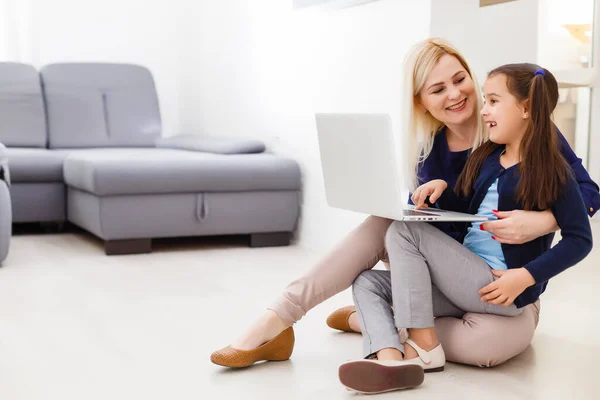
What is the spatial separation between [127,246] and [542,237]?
7.16ft

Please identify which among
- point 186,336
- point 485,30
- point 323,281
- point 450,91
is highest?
point 485,30

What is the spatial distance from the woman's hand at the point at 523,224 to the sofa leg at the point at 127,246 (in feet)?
7.08

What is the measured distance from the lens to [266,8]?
4215 millimetres

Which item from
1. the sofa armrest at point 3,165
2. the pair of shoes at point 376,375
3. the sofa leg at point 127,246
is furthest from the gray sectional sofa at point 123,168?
the pair of shoes at point 376,375

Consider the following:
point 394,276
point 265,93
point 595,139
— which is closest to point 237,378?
point 394,276

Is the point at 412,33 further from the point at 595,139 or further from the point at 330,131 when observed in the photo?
the point at 595,139

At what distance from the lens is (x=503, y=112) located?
1.82m

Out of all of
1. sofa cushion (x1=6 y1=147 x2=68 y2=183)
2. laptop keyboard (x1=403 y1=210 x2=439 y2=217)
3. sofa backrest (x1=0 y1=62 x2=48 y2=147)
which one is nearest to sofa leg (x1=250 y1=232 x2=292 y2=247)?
sofa cushion (x1=6 y1=147 x2=68 y2=183)

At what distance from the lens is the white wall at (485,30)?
2996 millimetres

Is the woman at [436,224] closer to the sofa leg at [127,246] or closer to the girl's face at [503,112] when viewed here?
the girl's face at [503,112]

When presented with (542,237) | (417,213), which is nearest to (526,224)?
(542,237)

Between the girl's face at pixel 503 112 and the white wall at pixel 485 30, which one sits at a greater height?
the white wall at pixel 485 30

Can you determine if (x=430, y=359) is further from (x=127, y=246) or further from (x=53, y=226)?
(x=53, y=226)

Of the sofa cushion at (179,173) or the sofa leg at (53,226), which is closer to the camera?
the sofa cushion at (179,173)
